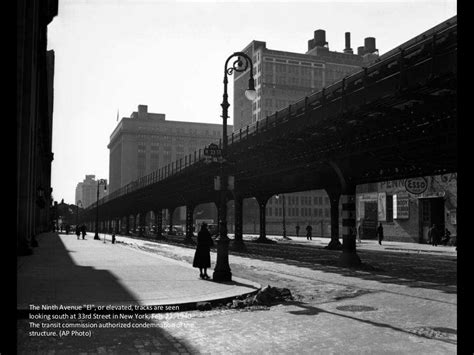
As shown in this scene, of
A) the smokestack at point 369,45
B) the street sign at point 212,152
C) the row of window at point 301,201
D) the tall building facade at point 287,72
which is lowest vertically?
the row of window at point 301,201

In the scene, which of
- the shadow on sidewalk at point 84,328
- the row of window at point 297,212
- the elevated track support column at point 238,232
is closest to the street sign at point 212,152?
the shadow on sidewalk at point 84,328

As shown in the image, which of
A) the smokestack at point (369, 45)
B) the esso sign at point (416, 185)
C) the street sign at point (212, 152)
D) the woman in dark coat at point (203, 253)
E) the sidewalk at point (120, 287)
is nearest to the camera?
the sidewalk at point (120, 287)

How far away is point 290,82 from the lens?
167m

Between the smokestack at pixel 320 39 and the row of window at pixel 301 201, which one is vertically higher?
the smokestack at pixel 320 39

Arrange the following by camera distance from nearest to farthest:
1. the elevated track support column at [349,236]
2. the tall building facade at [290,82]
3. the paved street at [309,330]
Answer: the paved street at [309,330] → the elevated track support column at [349,236] → the tall building facade at [290,82]

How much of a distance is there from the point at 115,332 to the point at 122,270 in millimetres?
10990

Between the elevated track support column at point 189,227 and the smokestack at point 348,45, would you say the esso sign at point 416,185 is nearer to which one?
the elevated track support column at point 189,227

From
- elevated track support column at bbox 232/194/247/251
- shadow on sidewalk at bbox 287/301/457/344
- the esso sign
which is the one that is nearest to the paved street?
shadow on sidewalk at bbox 287/301/457/344

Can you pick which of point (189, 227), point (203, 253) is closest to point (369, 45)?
point (189, 227)

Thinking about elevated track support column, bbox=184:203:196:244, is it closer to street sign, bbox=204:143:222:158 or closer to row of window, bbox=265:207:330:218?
street sign, bbox=204:143:222:158

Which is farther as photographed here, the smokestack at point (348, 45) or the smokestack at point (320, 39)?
the smokestack at point (348, 45)

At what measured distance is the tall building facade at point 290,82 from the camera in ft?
495

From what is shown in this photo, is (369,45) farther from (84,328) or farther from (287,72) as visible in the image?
(84,328)

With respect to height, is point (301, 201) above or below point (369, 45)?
below
